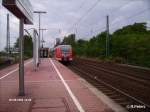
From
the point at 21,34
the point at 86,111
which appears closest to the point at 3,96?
the point at 21,34

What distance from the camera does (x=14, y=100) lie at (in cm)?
1223

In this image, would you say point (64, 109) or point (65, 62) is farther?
point (65, 62)

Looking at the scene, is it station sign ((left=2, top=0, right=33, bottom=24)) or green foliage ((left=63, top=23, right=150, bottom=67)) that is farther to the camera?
green foliage ((left=63, top=23, right=150, bottom=67))

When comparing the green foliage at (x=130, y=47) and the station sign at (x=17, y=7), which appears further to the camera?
the green foliage at (x=130, y=47)

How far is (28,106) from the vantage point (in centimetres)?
1088

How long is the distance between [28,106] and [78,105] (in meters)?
1.58

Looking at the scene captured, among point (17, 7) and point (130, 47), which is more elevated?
point (17, 7)

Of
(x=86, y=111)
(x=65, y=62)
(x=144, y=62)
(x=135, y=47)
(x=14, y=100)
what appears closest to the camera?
(x=86, y=111)

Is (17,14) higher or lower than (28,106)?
higher

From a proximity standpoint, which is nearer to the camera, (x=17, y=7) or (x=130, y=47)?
(x=17, y=7)

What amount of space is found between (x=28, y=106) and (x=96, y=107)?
213 cm

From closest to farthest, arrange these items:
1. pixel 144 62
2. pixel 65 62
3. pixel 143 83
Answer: pixel 143 83
pixel 144 62
pixel 65 62

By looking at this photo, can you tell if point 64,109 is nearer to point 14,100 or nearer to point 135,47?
point 14,100

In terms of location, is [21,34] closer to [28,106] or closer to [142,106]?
[28,106]
